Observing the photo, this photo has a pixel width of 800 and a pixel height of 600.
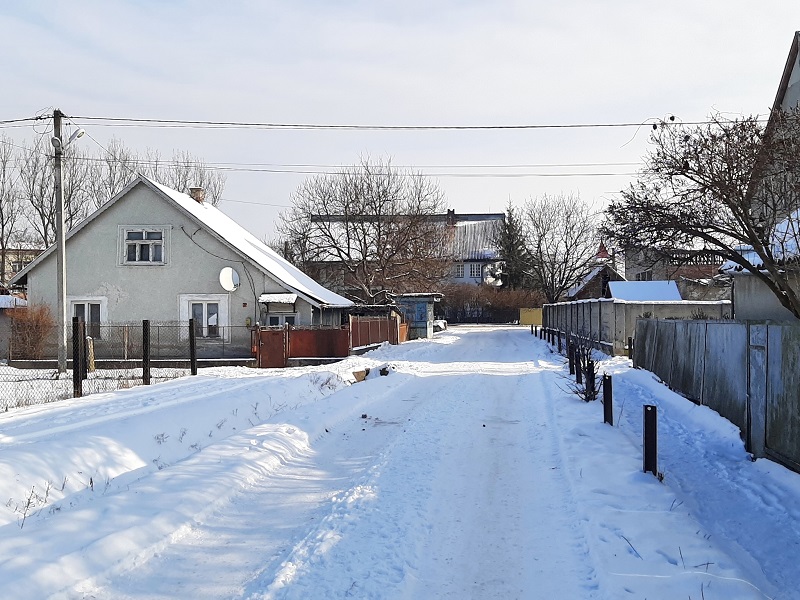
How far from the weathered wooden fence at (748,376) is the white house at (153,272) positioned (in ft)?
67.5

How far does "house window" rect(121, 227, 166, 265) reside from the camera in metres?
34.6

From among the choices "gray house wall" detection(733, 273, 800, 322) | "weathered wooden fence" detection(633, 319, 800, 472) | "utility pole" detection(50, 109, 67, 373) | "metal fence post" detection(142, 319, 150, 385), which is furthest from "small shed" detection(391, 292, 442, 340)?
"weathered wooden fence" detection(633, 319, 800, 472)

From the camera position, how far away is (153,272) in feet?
113

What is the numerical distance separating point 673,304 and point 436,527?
81.4 feet

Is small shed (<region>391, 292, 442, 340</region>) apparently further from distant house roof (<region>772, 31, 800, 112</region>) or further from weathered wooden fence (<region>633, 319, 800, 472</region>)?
weathered wooden fence (<region>633, 319, 800, 472</region>)

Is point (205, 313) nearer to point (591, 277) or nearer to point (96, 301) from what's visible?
point (96, 301)

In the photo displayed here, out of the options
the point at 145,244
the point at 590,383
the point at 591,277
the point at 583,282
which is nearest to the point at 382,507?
the point at 590,383

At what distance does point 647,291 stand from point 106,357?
1176 inches

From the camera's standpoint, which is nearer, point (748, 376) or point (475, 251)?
point (748, 376)

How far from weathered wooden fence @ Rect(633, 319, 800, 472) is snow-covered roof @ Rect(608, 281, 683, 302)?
2489 centimetres

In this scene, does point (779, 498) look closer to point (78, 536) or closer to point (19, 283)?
point (78, 536)

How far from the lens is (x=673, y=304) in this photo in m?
29.3

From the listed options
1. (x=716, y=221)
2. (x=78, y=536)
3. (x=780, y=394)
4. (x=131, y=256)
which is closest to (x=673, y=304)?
(x=716, y=221)

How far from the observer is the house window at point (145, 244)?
113ft
